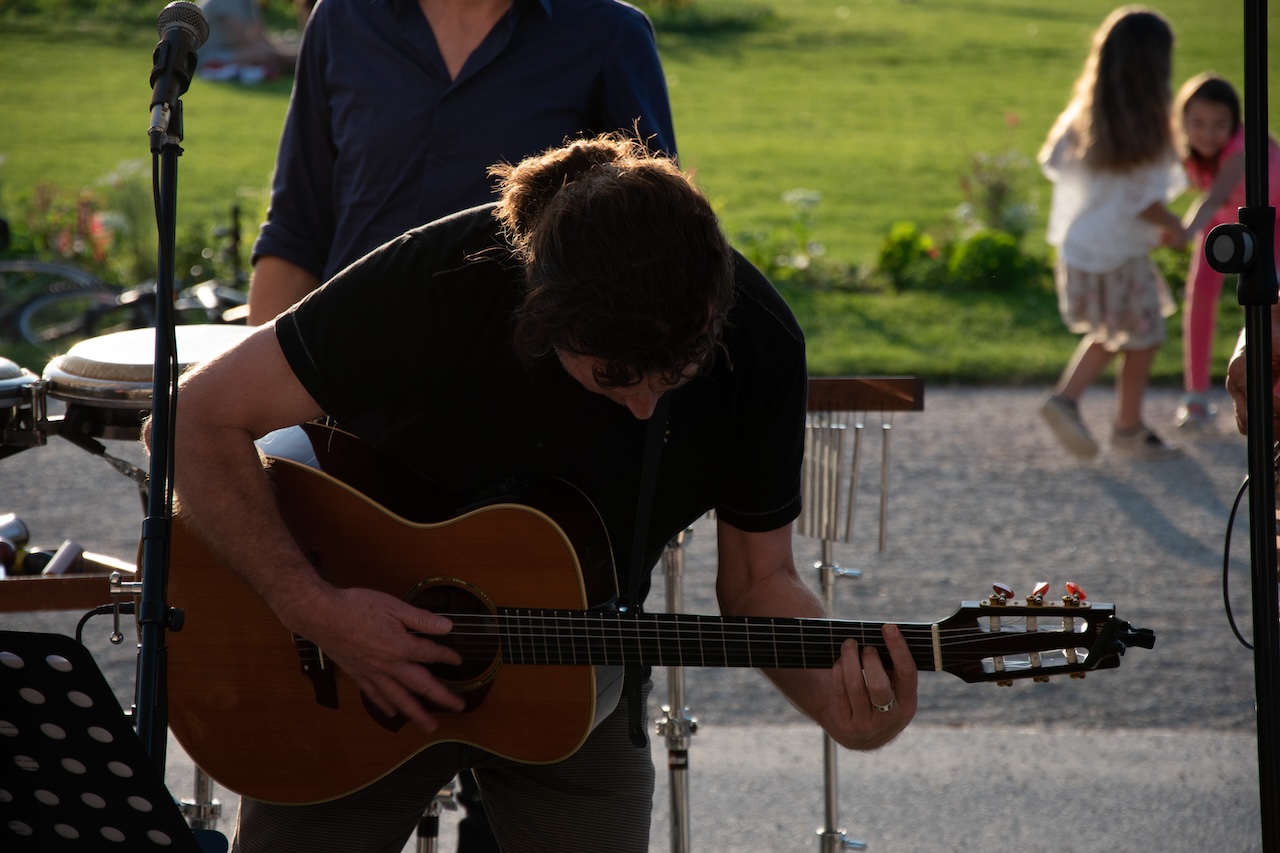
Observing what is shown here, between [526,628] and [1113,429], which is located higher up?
[526,628]

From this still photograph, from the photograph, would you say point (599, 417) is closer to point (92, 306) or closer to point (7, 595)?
point (7, 595)

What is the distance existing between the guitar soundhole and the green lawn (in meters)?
4.95

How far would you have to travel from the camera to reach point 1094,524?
504 centimetres

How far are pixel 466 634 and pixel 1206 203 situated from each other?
5.08 meters

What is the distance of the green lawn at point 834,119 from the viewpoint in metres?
7.87

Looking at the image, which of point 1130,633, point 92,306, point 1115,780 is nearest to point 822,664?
point 1130,633

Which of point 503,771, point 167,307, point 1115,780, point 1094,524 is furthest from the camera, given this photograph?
point 1094,524

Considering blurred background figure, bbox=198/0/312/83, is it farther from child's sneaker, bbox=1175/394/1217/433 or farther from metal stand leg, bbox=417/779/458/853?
metal stand leg, bbox=417/779/458/853

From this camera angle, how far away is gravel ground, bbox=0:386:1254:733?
3.81 meters

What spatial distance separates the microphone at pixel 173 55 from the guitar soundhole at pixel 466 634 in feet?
2.93

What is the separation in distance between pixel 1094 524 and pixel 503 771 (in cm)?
346

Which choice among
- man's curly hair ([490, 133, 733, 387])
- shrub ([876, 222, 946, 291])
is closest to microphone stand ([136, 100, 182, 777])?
man's curly hair ([490, 133, 733, 387])

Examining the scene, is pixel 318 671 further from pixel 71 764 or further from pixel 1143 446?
pixel 1143 446

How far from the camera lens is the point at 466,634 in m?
2.17
